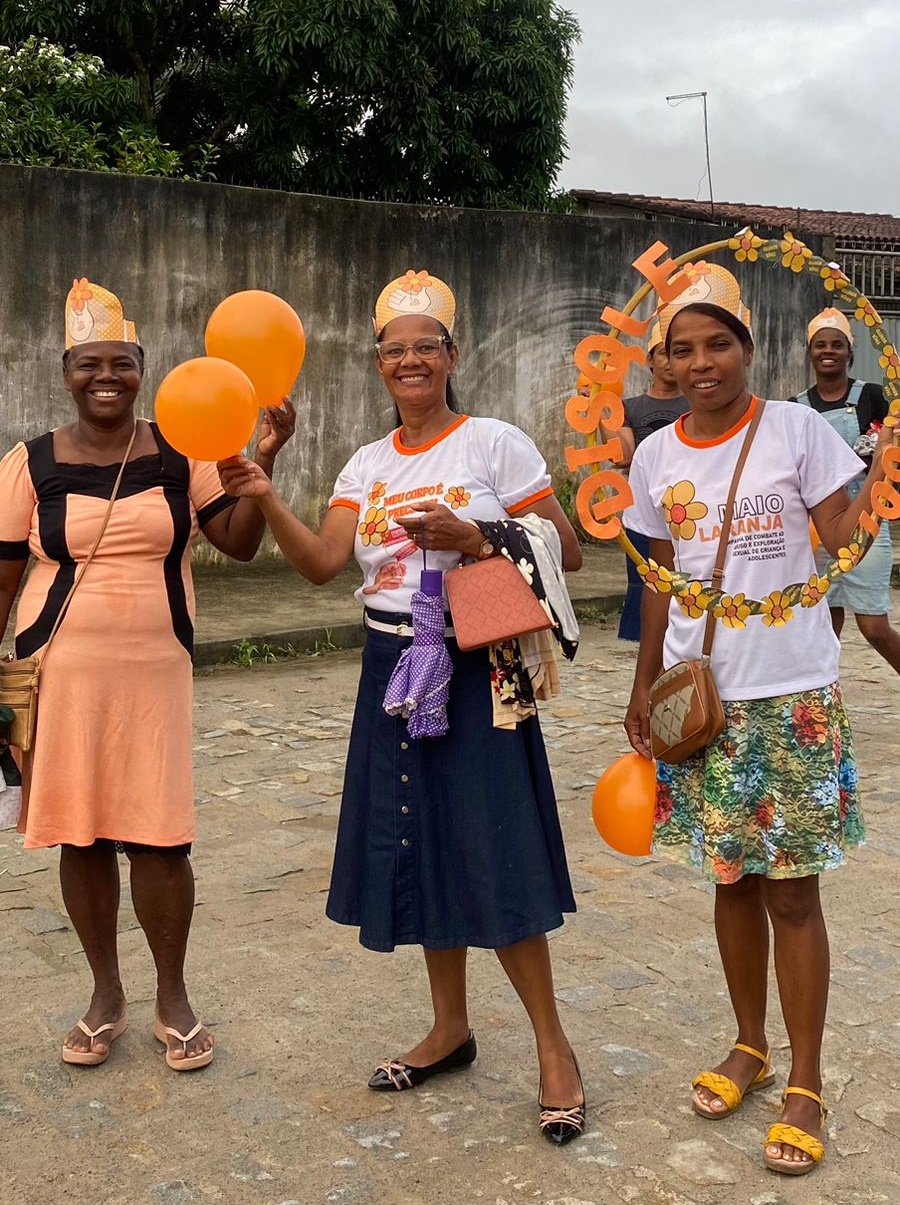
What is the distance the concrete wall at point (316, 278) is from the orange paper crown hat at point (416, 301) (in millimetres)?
7048

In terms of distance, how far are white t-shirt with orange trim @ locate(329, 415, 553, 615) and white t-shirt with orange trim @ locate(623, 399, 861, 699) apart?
41 cm

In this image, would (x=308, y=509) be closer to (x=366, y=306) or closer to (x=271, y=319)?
(x=366, y=306)

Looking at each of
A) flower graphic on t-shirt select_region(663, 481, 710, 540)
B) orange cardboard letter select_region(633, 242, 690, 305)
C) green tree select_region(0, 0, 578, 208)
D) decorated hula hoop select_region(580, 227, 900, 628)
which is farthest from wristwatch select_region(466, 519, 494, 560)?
green tree select_region(0, 0, 578, 208)

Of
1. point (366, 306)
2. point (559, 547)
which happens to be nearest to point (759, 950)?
point (559, 547)

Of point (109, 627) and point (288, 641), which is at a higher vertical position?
point (109, 627)

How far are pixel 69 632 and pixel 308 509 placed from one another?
7723 mm

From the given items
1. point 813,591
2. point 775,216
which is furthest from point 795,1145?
point 775,216

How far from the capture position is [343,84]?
51.8ft

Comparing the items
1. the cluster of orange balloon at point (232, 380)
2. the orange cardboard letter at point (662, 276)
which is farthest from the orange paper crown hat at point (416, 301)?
the orange cardboard letter at point (662, 276)

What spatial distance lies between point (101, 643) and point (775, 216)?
2212 cm

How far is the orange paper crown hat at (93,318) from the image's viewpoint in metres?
3.52

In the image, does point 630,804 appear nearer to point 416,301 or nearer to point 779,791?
point 779,791

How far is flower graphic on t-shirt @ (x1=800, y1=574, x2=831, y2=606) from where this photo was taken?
3066 millimetres

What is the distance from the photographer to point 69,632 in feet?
11.5
